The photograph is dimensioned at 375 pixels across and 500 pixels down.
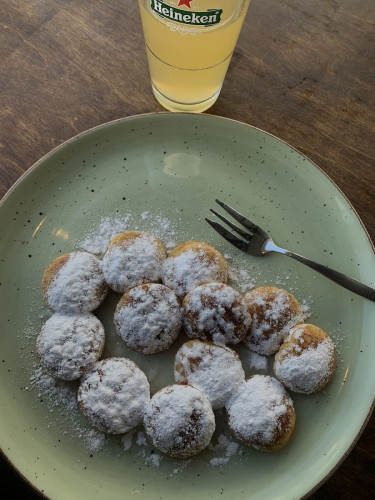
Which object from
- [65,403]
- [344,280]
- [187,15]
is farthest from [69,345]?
[187,15]

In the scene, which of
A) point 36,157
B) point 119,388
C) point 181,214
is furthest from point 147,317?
point 36,157

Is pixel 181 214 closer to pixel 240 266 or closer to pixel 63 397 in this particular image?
pixel 240 266

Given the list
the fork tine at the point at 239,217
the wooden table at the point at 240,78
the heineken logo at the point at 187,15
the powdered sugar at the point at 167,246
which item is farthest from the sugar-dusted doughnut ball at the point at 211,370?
the heineken logo at the point at 187,15

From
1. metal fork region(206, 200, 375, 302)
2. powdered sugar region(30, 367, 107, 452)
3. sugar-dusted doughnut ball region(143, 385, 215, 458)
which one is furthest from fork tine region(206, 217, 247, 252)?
powdered sugar region(30, 367, 107, 452)

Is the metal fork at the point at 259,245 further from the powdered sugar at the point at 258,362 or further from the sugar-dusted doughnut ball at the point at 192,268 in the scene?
the powdered sugar at the point at 258,362

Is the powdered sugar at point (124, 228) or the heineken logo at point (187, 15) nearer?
the heineken logo at point (187, 15)

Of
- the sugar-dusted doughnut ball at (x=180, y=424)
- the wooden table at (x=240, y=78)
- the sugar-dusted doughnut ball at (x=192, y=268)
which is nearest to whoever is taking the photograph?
the sugar-dusted doughnut ball at (x=180, y=424)

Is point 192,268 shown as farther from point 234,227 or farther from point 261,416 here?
point 261,416
